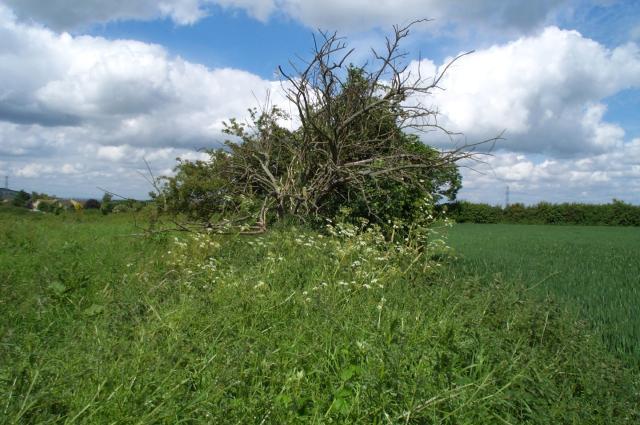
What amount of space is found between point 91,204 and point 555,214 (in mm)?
32087

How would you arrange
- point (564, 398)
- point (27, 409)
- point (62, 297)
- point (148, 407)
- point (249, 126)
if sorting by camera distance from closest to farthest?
point (27, 409), point (148, 407), point (564, 398), point (62, 297), point (249, 126)

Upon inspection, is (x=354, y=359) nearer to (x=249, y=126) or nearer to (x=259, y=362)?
(x=259, y=362)

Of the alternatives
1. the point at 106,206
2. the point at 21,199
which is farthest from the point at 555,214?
the point at 21,199

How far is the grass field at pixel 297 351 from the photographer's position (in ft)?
9.73

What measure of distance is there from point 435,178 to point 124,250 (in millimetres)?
5594

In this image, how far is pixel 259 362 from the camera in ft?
11.7

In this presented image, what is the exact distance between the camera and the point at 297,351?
364 cm

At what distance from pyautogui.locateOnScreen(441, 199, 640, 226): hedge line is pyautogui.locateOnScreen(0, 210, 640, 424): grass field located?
31.7 metres

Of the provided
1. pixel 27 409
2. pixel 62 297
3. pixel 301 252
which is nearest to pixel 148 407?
Result: pixel 27 409

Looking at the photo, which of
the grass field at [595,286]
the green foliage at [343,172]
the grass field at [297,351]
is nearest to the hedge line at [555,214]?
the grass field at [595,286]

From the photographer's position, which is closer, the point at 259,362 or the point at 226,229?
the point at 259,362

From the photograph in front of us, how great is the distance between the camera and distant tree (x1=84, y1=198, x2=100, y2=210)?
1559 cm

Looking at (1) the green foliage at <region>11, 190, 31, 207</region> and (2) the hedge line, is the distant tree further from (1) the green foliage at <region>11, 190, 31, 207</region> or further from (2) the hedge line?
(2) the hedge line

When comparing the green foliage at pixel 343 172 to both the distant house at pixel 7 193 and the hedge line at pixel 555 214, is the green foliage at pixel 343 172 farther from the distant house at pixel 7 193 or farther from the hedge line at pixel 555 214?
the hedge line at pixel 555 214
